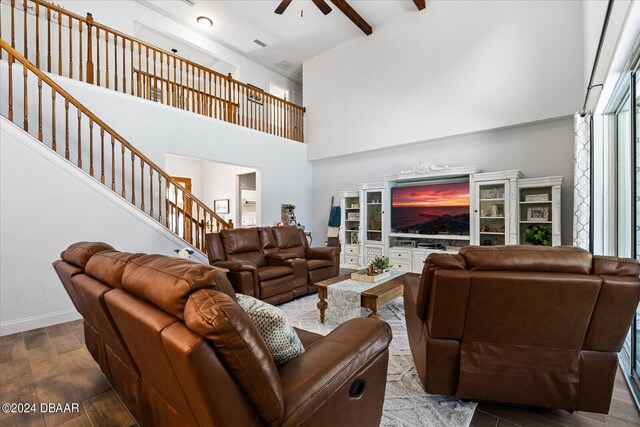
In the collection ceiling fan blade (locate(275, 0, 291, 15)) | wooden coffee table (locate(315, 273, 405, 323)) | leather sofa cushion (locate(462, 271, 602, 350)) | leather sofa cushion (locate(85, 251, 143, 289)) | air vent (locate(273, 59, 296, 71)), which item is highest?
air vent (locate(273, 59, 296, 71))

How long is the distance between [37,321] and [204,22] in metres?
6.08

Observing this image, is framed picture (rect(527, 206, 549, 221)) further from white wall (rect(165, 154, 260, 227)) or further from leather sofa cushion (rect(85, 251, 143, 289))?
white wall (rect(165, 154, 260, 227))

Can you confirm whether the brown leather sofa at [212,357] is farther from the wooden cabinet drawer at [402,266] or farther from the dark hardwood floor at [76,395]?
the wooden cabinet drawer at [402,266]

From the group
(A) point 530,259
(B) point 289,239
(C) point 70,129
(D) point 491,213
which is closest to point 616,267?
(A) point 530,259

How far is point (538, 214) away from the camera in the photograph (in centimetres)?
438

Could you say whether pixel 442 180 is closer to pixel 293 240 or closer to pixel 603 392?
pixel 293 240

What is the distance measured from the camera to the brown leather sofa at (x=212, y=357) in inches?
31.7

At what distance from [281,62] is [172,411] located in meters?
8.38

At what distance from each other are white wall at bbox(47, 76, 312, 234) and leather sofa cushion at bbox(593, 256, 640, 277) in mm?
5501

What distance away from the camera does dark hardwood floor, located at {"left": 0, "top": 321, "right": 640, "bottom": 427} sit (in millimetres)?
1696

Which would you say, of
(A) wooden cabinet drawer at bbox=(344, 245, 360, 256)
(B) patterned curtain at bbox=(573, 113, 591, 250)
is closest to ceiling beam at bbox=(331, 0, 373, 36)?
(B) patterned curtain at bbox=(573, 113, 591, 250)

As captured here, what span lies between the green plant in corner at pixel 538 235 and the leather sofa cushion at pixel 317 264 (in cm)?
296

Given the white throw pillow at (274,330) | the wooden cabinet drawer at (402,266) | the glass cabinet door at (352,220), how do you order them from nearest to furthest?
the white throw pillow at (274,330) < the wooden cabinet drawer at (402,266) < the glass cabinet door at (352,220)

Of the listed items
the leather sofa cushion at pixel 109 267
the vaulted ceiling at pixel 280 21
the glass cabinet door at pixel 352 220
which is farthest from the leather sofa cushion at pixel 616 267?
the vaulted ceiling at pixel 280 21
